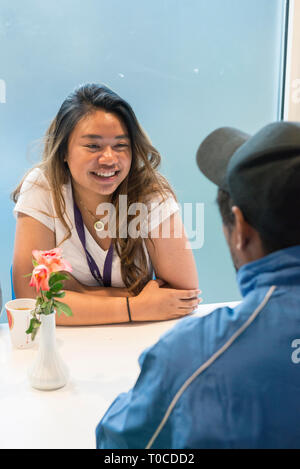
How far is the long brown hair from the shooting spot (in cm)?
157

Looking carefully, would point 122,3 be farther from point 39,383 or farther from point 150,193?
point 39,383

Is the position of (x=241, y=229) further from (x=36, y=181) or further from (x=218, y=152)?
(x=36, y=181)

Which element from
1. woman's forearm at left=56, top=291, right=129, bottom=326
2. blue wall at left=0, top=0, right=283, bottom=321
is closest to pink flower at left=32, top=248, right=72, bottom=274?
woman's forearm at left=56, top=291, right=129, bottom=326

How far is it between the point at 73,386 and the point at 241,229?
0.66m

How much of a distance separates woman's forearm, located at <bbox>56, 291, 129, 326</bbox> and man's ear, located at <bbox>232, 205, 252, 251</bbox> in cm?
78

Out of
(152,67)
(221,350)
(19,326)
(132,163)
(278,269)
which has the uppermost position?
(152,67)

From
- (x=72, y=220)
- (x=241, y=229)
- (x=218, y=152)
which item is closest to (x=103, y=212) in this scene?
(x=72, y=220)

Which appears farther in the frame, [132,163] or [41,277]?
[132,163]

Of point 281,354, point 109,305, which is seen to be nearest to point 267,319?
point 281,354

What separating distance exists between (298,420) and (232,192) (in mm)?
344

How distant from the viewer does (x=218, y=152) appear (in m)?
0.82
